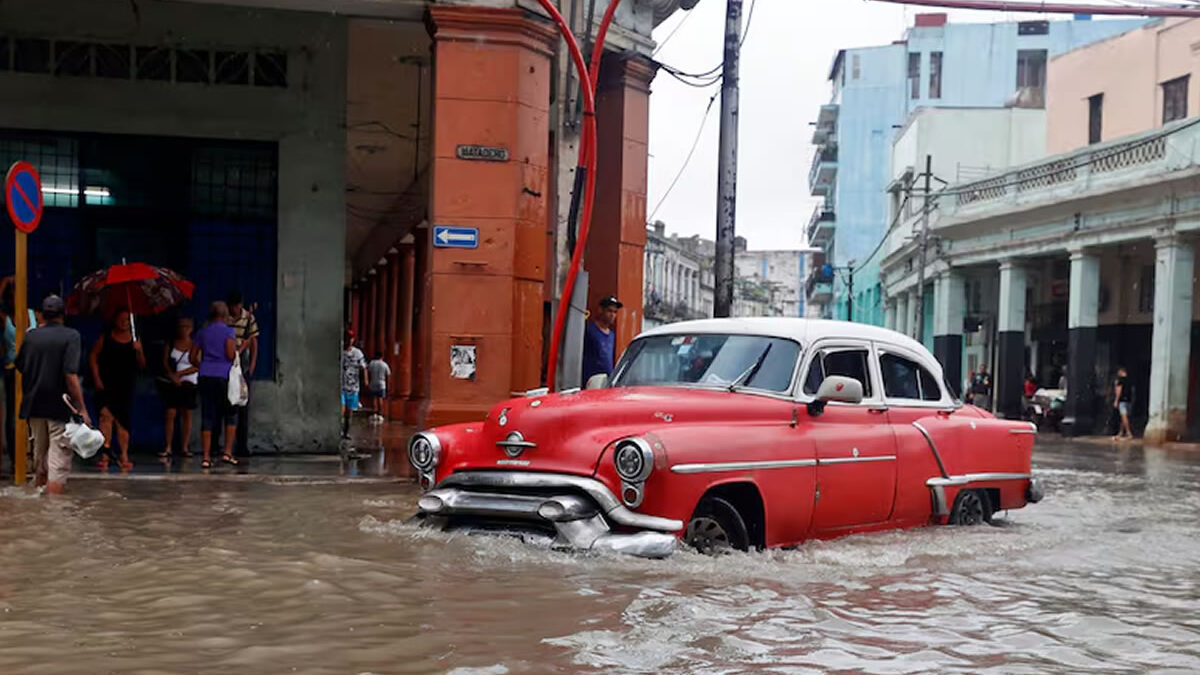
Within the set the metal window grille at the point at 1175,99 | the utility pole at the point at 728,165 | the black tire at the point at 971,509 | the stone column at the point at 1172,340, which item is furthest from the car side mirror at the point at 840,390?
the metal window grille at the point at 1175,99

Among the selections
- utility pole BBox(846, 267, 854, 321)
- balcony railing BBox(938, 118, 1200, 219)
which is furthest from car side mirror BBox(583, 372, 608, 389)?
utility pole BBox(846, 267, 854, 321)

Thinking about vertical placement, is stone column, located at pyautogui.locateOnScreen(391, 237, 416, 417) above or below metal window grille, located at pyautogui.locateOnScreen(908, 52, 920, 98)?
below

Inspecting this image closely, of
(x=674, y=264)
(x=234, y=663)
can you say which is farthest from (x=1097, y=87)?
(x=674, y=264)

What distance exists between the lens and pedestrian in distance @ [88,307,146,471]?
12289 millimetres

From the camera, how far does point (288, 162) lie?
14.3m

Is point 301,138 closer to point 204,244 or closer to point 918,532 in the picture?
point 204,244

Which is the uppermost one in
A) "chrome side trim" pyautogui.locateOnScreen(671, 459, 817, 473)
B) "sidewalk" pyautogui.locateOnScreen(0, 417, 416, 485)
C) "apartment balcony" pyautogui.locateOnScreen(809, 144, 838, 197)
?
"apartment balcony" pyautogui.locateOnScreen(809, 144, 838, 197)

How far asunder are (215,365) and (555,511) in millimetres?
7181

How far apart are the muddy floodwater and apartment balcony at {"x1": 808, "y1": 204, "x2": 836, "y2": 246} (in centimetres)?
5620

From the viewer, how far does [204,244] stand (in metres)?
14.2

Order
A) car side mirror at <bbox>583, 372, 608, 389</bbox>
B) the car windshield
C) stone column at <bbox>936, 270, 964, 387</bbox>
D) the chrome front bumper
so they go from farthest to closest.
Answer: stone column at <bbox>936, 270, 964, 387</bbox> < car side mirror at <bbox>583, 372, 608, 389</bbox> < the car windshield < the chrome front bumper

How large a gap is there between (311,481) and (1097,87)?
30299 millimetres

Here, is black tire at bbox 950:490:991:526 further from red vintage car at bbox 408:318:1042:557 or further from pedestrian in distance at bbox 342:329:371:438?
pedestrian in distance at bbox 342:329:371:438

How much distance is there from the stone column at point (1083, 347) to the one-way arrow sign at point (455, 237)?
69.7 feet
